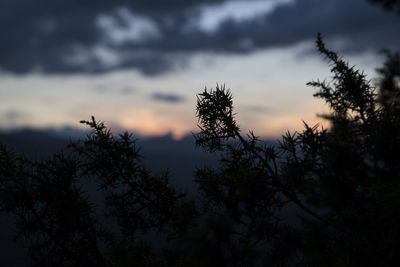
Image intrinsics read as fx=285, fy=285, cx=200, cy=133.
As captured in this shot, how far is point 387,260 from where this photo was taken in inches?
125

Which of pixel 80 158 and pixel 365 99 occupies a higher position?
pixel 365 99

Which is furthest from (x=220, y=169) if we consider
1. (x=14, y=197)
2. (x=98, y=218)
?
(x=14, y=197)

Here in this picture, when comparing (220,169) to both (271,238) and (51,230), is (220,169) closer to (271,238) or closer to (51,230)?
(271,238)

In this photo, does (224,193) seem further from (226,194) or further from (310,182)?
(310,182)

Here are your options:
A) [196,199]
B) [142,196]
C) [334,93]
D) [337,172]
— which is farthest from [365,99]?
[142,196]

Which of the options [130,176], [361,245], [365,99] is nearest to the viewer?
[361,245]

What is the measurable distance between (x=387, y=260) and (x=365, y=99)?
8.43ft

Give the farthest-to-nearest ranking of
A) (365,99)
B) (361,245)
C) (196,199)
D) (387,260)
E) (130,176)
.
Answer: (365,99), (196,199), (130,176), (361,245), (387,260)

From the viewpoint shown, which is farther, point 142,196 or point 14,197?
point 142,196

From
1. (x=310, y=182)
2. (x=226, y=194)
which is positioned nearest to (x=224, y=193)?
(x=226, y=194)

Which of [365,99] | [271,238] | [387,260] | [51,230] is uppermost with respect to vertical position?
[365,99]

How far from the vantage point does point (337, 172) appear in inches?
139

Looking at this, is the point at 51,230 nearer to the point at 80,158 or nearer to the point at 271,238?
the point at 80,158

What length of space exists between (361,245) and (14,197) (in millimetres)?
4134
